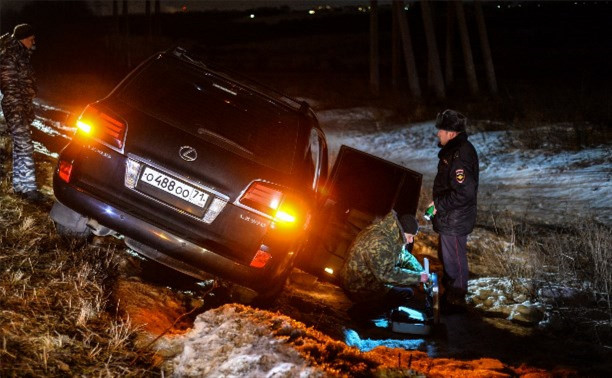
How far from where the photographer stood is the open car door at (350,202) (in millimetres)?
5375

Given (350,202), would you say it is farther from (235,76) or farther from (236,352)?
(236,352)

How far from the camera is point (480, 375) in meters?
3.30

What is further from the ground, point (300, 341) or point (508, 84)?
point (508, 84)

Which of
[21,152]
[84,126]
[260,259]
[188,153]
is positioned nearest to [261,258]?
[260,259]

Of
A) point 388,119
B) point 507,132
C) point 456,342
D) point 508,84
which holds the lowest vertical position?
point 456,342

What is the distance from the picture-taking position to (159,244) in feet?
12.0

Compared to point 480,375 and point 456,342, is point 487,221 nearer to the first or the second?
point 456,342

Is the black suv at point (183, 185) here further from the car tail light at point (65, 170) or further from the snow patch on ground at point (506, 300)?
the snow patch on ground at point (506, 300)

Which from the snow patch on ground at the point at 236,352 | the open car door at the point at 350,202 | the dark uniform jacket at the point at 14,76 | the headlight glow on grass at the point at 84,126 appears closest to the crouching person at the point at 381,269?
the open car door at the point at 350,202

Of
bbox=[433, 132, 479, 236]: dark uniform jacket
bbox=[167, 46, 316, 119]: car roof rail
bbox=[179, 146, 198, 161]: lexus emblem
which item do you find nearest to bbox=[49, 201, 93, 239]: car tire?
bbox=[179, 146, 198, 161]: lexus emblem

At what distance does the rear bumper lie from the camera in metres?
3.63

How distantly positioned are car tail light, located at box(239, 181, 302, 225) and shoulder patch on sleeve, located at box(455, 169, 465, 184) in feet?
6.41

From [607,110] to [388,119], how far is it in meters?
6.37

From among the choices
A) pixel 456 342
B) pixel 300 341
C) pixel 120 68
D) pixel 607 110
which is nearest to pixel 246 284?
pixel 300 341
